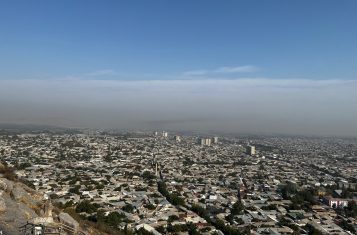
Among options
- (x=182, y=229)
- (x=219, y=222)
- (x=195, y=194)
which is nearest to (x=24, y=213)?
(x=182, y=229)

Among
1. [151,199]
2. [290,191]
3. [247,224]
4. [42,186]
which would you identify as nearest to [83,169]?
[42,186]

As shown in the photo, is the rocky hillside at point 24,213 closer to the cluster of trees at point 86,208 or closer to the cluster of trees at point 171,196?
the cluster of trees at point 86,208

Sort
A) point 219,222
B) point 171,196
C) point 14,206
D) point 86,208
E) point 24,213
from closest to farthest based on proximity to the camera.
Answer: point 24,213, point 14,206, point 219,222, point 86,208, point 171,196

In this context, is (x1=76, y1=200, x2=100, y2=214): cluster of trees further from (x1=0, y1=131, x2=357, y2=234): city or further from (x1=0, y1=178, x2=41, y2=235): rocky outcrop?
(x1=0, y1=178, x2=41, y2=235): rocky outcrop

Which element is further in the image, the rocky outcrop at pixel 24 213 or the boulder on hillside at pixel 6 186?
the boulder on hillside at pixel 6 186

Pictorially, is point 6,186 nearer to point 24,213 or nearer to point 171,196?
point 24,213

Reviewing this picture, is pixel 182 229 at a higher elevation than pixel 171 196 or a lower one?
higher

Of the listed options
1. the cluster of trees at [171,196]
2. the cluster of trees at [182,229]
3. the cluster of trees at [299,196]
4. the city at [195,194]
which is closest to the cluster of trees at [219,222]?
the city at [195,194]

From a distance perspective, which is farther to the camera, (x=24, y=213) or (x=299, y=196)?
(x=299, y=196)

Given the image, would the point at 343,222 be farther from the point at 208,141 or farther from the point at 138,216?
the point at 208,141

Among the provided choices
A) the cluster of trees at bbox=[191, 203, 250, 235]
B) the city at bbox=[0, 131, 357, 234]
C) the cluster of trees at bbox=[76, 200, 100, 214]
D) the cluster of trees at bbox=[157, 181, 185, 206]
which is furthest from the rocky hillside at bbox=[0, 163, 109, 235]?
the cluster of trees at bbox=[157, 181, 185, 206]

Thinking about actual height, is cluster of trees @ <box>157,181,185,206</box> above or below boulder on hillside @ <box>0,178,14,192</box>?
below
